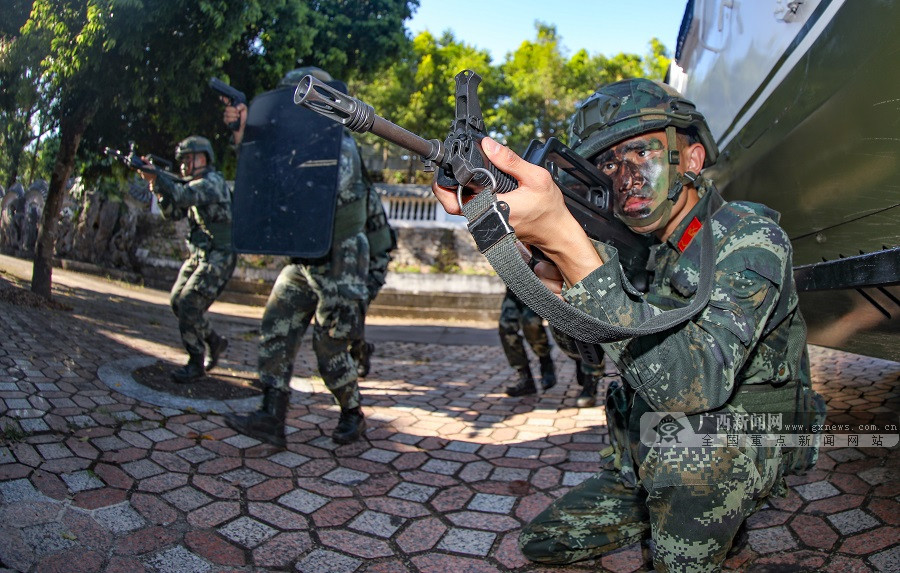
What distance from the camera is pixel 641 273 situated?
2.25 meters

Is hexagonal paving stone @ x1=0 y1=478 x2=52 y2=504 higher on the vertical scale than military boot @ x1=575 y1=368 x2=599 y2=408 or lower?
lower

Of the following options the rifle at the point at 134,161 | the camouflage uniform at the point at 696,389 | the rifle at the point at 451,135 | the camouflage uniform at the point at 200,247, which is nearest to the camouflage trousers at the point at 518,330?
the camouflage uniform at the point at 200,247

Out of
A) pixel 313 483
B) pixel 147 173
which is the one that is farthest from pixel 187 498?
pixel 147 173

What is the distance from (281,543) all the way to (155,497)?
660mm

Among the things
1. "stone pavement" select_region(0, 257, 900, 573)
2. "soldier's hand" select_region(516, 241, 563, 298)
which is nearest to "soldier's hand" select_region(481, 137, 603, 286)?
"soldier's hand" select_region(516, 241, 563, 298)

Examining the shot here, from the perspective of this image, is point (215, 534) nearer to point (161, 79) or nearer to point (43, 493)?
point (43, 493)

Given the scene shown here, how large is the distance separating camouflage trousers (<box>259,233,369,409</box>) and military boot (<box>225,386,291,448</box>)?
70 millimetres

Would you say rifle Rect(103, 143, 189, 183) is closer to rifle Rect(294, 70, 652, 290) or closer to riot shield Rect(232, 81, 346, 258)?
riot shield Rect(232, 81, 346, 258)

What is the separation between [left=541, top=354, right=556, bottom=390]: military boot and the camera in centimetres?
535

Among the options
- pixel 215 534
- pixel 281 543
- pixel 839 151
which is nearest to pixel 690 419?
pixel 839 151

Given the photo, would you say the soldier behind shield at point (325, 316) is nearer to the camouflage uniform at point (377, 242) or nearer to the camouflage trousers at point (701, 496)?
the camouflage uniform at point (377, 242)

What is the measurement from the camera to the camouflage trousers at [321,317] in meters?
3.53

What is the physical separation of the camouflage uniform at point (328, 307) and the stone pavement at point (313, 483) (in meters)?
0.44

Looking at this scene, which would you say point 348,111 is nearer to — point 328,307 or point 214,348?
point 328,307
